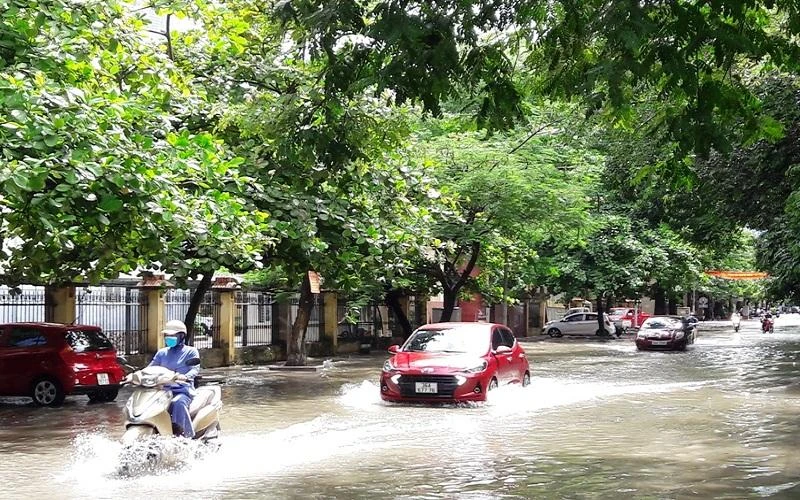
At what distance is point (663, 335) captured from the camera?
3603cm

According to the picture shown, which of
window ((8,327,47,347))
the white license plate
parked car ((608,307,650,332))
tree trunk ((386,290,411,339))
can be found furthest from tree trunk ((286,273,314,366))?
parked car ((608,307,650,332))

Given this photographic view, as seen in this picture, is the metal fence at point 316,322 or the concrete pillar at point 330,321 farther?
the concrete pillar at point 330,321

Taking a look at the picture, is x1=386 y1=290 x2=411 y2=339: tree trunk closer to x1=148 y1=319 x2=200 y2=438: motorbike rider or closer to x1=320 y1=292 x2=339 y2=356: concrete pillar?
x1=320 y1=292 x2=339 y2=356: concrete pillar

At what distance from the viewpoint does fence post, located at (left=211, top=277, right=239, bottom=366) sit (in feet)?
89.8

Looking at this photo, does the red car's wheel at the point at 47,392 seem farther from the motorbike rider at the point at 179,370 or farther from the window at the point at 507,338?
the window at the point at 507,338

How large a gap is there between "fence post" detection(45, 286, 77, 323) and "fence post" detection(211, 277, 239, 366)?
6027 millimetres

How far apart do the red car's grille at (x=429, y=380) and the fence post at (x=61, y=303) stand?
992 cm

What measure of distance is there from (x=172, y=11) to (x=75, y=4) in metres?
1.85

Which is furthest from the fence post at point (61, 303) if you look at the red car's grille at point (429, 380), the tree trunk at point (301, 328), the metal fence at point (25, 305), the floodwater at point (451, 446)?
the red car's grille at point (429, 380)

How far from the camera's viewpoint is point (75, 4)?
11.7 m

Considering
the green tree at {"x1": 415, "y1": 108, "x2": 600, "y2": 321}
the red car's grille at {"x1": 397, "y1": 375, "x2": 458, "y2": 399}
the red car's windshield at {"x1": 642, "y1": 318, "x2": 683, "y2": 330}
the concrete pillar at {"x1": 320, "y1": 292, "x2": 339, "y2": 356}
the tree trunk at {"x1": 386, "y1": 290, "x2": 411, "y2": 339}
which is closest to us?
the red car's grille at {"x1": 397, "y1": 375, "x2": 458, "y2": 399}

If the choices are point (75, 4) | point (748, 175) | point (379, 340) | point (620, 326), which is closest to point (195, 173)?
point (75, 4)

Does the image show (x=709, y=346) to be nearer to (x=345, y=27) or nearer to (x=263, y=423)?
(x=263, y=423)

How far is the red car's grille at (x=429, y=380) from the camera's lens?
1505cm
